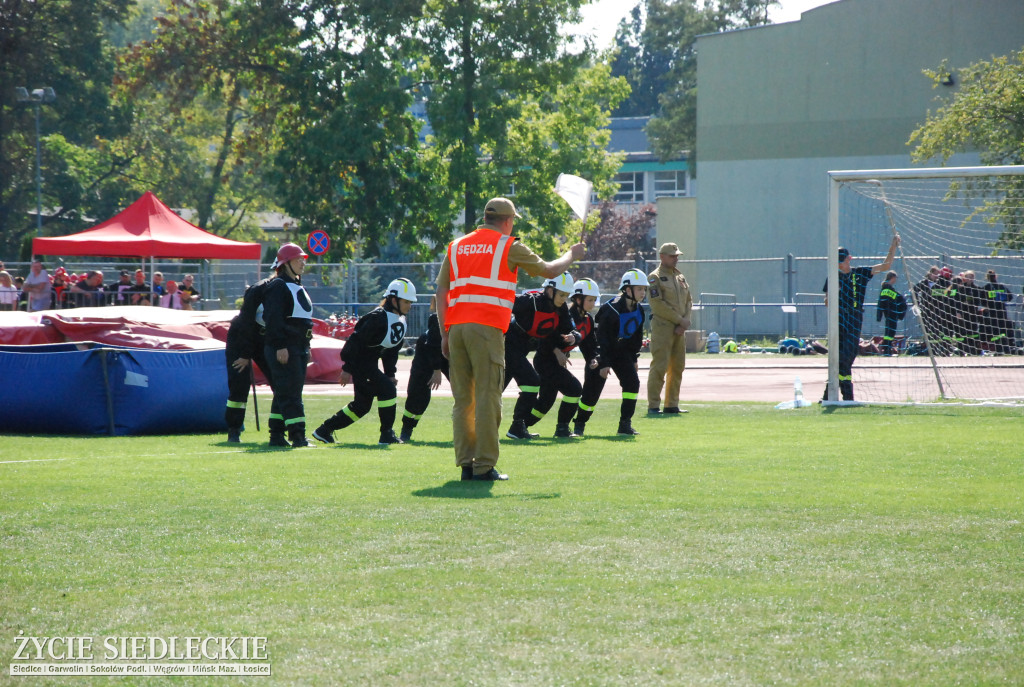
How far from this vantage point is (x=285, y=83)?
38594mm

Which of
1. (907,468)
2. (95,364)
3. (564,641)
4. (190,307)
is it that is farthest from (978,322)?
(564,641)

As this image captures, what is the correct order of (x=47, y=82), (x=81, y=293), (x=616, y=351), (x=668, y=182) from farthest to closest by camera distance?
(x=668, y=182), (x=47, y=82), (x=81, y=293), (x=616, y=351)

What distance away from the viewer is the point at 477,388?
28.3ft

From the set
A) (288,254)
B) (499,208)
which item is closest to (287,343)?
(288,254)

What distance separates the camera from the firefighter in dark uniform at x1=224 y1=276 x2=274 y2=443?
12188mm

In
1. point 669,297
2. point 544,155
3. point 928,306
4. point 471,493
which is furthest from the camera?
point 544,155

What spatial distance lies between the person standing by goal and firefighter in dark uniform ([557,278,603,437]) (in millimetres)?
4474

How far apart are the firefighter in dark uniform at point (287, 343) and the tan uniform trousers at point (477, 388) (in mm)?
3173

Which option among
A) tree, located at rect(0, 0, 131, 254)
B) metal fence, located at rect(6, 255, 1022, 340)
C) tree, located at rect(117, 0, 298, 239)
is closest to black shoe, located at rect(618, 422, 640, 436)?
metal fence, located at rect(6, 255, 1022, 340)

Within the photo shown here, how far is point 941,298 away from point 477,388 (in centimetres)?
1489

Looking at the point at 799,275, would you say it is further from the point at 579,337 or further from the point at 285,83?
the point at 579,337

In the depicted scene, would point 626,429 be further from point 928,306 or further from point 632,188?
point 632,188

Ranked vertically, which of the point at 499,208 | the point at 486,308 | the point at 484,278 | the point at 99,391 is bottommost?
the point at 99,391

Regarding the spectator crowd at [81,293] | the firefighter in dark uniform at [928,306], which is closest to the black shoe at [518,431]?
the firefighter in dark uniform at [928,306]
